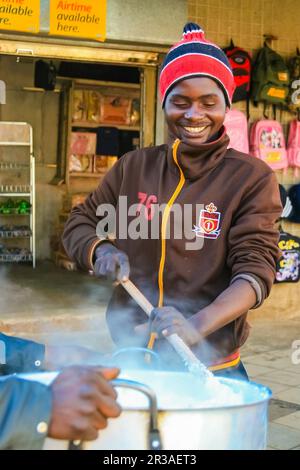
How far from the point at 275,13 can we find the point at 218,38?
82 cm

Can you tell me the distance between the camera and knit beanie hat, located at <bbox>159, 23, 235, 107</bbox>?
2346 millimetres

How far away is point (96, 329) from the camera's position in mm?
6551

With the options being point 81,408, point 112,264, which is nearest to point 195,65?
point 112,264

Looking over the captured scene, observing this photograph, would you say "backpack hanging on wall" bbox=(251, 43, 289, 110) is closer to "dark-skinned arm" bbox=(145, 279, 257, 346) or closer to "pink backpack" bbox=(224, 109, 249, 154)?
"pink backpack" bbox=(224, 109, 249, 154)

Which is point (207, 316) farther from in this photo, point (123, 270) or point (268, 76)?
point (268, 76)

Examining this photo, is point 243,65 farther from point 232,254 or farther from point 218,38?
point 232,254

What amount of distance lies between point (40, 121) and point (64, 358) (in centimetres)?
870

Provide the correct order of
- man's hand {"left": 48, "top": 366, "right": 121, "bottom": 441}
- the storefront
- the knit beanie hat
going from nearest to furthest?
man's hand {"left": 48, "top": 366, "right": 121, "bottom": 441} → the knit beanie hat → the storefront

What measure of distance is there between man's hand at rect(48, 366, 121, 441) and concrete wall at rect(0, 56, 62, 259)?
361 inches

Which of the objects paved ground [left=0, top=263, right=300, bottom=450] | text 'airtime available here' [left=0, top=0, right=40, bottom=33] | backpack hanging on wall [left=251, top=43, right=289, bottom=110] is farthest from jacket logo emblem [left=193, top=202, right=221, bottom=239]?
backpack hanging on wall [left=251, top=43, right=289, bottom=110]

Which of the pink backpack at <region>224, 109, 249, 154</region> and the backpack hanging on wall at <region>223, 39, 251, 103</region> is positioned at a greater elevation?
the backpack hanging on wall at <region>223, 39, 251, 103</region>

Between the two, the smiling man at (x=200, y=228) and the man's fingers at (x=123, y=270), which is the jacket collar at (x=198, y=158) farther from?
the man's fingers at (x=123, y=270)

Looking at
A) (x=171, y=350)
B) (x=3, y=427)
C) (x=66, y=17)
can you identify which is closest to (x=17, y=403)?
(x=3, y=427)

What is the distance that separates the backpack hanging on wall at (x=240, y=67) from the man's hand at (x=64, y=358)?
206 inches
